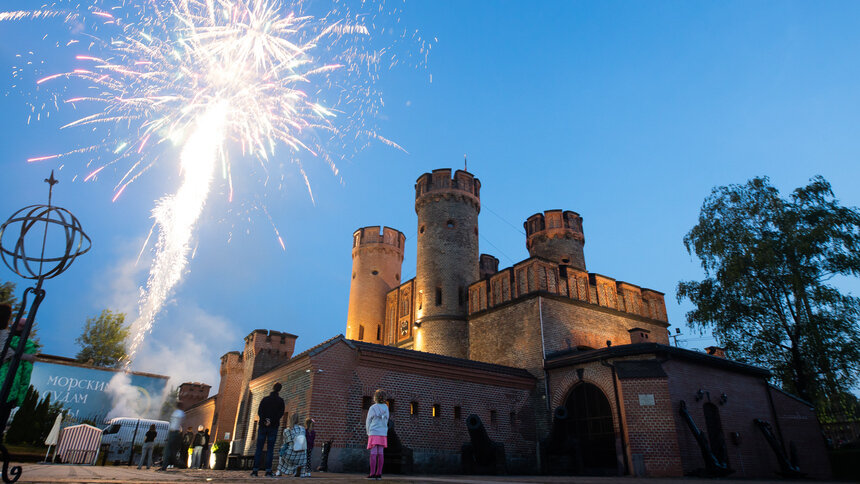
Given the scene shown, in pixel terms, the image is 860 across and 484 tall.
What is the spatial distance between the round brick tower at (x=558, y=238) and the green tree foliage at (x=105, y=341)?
119 ft

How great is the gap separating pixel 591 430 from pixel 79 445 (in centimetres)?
2091

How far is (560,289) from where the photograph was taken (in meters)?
22.8

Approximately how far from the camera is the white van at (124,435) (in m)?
24.1

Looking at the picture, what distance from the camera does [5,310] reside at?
245 inches

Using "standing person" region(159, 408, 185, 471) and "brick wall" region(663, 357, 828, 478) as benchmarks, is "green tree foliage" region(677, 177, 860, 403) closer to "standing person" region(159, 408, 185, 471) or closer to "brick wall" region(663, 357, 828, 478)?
"brick wall" region(663, 357, 828, 478)

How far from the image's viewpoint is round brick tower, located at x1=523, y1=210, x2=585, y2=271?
A: 30.0 metres

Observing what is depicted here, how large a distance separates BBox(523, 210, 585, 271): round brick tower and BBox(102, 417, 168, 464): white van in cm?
2423

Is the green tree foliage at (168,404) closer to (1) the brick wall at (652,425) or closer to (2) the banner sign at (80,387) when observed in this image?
(2) the banner sign at (80,387)

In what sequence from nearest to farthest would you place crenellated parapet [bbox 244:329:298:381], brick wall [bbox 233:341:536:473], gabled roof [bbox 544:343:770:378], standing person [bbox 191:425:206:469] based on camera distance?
brick wall [bbox 233:341:536:473] → gabled roof [bbox 544:343:770:378] → standing person [bbox 191:425:206:469] → crenellated parapet [bbox 244:329:298:381]

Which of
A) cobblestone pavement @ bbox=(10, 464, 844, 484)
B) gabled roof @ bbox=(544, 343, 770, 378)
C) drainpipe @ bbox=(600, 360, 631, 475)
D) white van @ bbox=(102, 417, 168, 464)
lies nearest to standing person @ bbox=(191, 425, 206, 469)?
white van @ bbox=(102, 417, 168, 464)

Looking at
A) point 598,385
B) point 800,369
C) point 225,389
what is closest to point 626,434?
point 598,385

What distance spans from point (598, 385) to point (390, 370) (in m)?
7.87

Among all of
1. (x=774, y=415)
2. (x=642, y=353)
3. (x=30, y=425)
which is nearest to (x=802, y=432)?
(x=774, y=415)

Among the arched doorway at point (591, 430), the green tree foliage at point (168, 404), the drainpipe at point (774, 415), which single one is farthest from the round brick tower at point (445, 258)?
the green tree foliage at point (168, 404)
